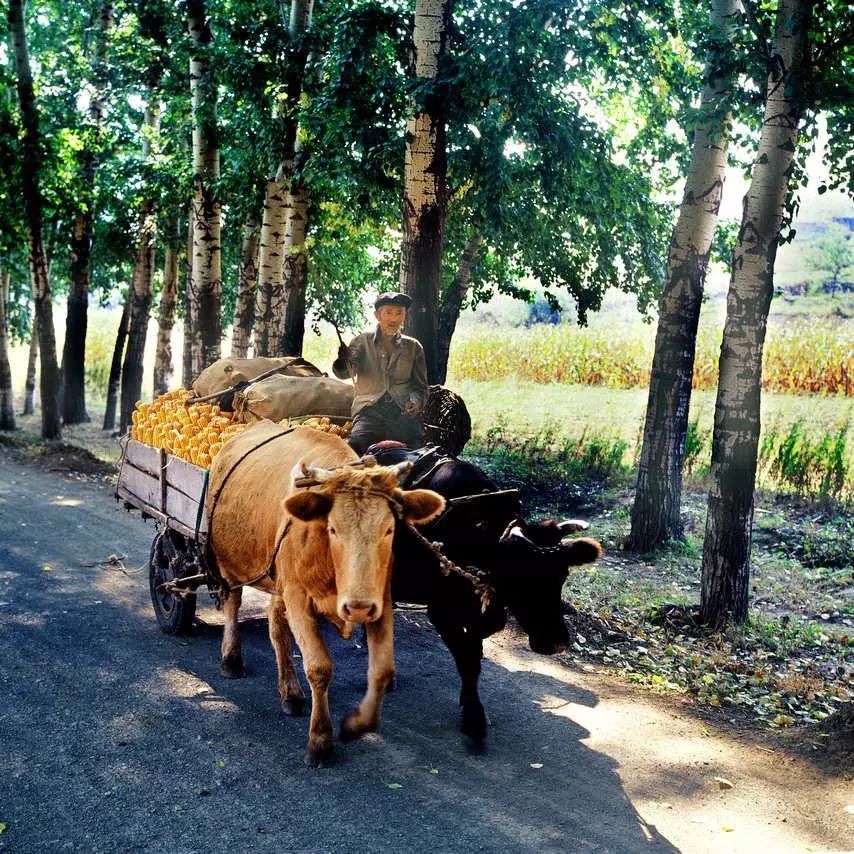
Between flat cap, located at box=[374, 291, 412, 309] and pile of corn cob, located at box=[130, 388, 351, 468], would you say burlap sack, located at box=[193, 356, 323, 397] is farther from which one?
flat cap, located at box=[374, 291, 412, 309]

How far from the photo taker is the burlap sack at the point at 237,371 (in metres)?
7.89

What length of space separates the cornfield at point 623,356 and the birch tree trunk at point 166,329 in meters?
7.64

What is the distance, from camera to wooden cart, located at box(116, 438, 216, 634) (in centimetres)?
662

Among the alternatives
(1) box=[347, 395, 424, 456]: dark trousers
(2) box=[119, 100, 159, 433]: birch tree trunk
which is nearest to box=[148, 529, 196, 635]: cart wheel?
(1) box=[347, 395, 424, 456]: dark trousers

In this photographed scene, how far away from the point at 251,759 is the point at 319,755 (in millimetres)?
383

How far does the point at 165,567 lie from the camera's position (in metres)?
7.38

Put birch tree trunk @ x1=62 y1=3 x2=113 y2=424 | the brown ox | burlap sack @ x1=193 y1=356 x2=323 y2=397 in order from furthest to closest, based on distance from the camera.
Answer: birch tree trunk @ x1=62 y1=3 x2=113 y2=424, burlap sack @ x1=193 y1=356 x2=323 y2=397, the brown ox

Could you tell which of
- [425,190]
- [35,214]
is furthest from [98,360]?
[425,190]

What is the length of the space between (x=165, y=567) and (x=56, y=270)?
2050 cm

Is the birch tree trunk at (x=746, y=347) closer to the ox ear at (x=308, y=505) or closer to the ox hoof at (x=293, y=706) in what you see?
the ox hoof at (x=293, y=706)

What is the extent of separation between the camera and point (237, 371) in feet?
26.1

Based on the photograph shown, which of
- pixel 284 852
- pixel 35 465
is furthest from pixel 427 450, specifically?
pixel 35 465

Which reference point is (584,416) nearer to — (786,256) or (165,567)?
(165,567)

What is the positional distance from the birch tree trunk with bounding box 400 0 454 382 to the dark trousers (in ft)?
7.38
